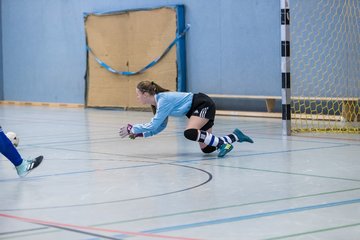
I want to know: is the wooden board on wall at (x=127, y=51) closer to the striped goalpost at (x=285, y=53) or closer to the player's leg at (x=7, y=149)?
the striped goalpost at (x=285, y=53)

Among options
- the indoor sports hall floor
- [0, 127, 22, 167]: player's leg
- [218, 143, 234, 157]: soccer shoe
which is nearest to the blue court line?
the indoor sports hall floor

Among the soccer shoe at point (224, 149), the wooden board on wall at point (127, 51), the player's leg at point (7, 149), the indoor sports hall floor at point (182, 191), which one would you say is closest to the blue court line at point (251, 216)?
the indoor sports hall floor at point (182, 191)

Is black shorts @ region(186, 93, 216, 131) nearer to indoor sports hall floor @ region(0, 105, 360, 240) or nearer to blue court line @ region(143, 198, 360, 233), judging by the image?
indoor sports hall floor @ region(0, 105, 360, 240)

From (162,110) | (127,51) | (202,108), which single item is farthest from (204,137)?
(127,51)

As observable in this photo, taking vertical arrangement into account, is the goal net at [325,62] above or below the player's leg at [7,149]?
above

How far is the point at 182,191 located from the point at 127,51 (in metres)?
13.0

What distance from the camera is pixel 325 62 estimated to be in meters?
14.3

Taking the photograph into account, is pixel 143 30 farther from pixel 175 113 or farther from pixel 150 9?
pixel 175 113

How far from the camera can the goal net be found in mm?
13883

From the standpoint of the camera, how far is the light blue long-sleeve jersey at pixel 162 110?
8359 millimetres

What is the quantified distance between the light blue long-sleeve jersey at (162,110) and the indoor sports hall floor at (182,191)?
349mm

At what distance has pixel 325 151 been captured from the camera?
8.91 metres

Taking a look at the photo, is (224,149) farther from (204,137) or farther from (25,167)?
(25,167)

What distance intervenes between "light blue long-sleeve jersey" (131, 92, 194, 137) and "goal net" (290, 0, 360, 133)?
5.30m
